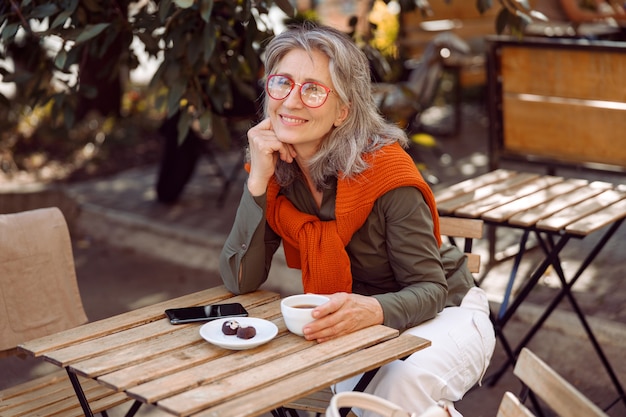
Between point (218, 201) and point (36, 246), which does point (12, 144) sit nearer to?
point (218, 201)

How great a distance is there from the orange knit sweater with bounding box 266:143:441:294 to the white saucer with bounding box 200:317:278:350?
0.38 m

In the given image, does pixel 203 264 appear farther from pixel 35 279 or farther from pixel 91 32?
pixel 35 279

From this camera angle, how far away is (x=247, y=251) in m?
3.15

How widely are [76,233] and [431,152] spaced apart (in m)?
3.32

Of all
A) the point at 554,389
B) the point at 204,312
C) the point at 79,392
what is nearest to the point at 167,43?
the point at 204,312

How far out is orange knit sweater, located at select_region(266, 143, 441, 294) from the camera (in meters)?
2.99

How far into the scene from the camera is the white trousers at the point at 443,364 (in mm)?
2703

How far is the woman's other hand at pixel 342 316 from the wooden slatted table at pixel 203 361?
1.0 inches

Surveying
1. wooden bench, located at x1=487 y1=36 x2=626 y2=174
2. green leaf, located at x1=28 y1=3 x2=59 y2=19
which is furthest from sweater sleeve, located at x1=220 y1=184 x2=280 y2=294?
wooden bench, located at x1=487 y1=36 x2=626 y2=174

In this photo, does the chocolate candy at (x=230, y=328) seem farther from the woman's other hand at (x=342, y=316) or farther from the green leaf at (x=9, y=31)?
the green leaf at (x=9, y=31)

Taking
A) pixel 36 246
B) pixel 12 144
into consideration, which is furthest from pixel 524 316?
pixel 12 144

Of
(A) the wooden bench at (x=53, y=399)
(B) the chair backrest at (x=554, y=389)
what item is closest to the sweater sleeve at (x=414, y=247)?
(B) the chair backrest at (x=554, y=389)

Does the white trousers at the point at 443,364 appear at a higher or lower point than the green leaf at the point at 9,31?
lower

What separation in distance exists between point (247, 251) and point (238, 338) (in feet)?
1.99
